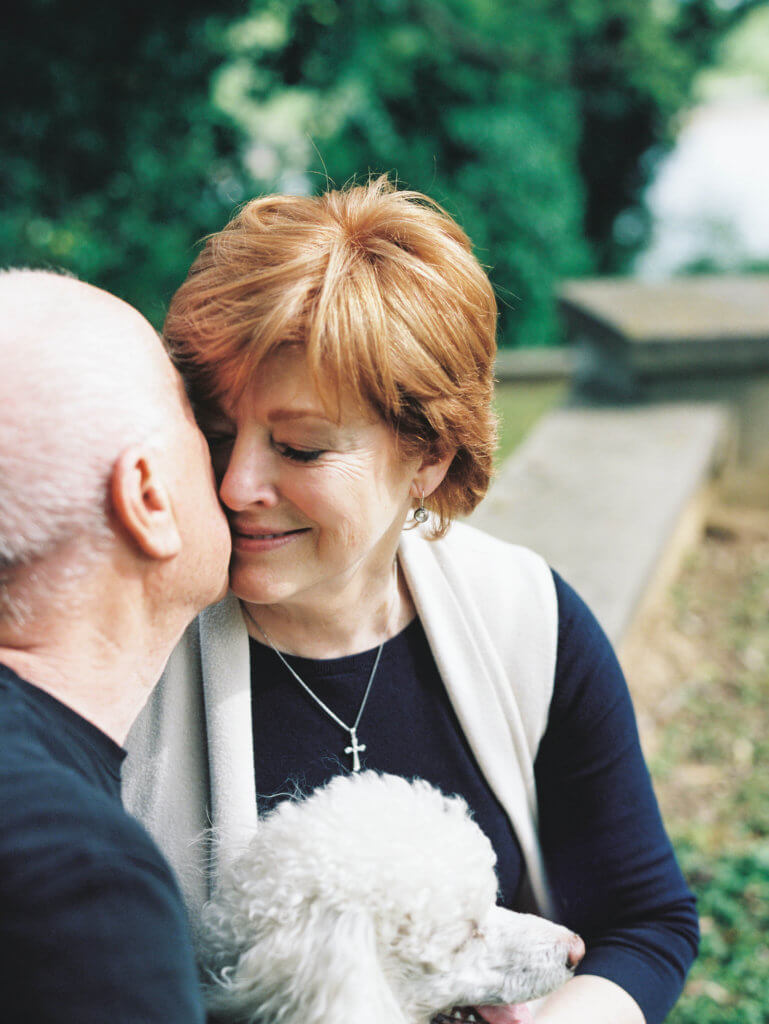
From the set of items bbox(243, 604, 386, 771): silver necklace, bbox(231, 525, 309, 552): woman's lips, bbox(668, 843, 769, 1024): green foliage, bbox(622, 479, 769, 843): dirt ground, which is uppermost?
bbox(231, 525, 309, 552): woman's lips

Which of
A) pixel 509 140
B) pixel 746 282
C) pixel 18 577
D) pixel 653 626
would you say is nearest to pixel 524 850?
pixel 18 577

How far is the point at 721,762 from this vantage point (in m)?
3.98

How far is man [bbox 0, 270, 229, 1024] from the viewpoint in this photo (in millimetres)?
1078

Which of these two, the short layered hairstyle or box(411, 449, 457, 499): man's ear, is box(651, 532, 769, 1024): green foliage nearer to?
box(411, 449, 457, 499): man's ear

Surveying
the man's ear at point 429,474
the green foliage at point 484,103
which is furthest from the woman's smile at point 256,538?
the green foliage at point 484,103

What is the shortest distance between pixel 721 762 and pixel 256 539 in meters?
2.95

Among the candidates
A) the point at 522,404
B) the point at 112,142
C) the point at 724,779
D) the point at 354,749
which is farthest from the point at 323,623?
the point at 112,142

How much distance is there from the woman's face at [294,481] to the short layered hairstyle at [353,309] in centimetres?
3

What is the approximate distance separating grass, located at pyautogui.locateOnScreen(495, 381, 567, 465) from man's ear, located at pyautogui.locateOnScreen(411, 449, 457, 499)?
4.69 metres

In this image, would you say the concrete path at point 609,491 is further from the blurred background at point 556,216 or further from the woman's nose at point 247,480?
the woman's nose at point 247,480

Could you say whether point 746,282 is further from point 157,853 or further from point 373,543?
point 157,853

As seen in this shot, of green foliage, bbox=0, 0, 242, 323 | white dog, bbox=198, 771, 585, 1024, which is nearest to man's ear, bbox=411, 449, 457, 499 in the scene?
white dog, bbox=198, 771, 585, 1024

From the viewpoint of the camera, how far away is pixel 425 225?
1.72 metres

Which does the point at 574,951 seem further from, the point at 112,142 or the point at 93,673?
the point at 112,142
